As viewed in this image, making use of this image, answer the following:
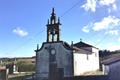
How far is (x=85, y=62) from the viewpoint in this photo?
49125mm

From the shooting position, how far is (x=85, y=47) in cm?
5650

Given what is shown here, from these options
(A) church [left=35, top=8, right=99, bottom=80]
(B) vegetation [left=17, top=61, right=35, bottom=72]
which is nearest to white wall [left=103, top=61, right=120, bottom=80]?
(A) church [left=35, top=8, right=99, bottom=80]

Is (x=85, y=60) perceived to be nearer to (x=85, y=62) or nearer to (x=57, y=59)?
(x=85, y=62)

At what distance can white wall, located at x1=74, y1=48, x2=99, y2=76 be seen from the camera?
4409cm

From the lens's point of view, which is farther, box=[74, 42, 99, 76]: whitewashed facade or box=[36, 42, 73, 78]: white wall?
box=[74, 42, 99, 76]: whitewashed facade

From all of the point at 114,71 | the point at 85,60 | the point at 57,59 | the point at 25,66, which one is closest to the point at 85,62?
the point at 85,60

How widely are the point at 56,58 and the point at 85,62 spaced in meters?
7.25

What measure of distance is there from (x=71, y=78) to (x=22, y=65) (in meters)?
26.0

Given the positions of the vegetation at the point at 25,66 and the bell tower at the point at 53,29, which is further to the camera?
the vegetation at the point at 25,66

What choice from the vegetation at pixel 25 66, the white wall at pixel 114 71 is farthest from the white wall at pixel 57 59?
the vegetation at pixel 25 66

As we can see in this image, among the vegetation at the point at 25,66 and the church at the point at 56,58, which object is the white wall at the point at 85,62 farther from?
the vegetation at the point at 25,66

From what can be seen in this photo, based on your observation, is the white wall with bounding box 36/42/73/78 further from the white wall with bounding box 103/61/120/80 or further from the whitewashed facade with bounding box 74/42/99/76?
the white wall with bounding box 103/61/120/80

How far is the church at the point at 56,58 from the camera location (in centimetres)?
4281

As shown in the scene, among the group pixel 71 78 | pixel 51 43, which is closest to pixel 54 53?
pixel 51 43
